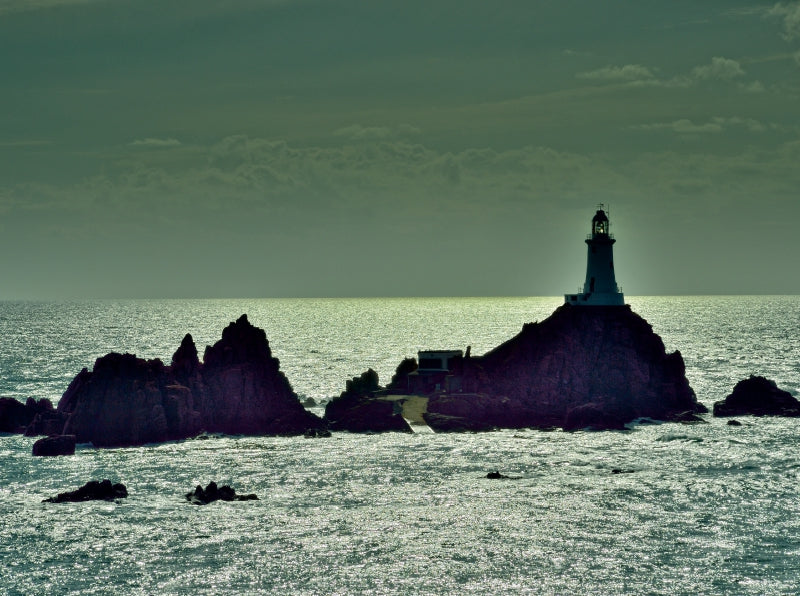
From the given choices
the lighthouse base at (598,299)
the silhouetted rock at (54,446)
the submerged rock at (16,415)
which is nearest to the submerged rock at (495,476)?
the silhouetted rock at (54,446)

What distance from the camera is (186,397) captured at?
109750mm

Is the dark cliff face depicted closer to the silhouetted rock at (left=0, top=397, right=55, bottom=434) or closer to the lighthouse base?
the lighthouse base

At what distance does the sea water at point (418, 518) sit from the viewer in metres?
59.6

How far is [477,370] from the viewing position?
415 feet

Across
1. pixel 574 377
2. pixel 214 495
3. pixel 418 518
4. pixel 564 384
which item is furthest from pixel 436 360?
pixel 418 518

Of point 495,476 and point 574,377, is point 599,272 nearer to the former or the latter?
point 574,377

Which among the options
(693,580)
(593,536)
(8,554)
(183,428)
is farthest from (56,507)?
(693,580)

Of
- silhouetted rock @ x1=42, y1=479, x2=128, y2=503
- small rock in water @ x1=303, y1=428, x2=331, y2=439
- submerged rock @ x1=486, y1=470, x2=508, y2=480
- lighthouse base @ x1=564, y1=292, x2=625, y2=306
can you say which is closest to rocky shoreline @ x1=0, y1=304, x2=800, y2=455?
small rock in water @ x1=303, y1=428, x2=331, y2=439

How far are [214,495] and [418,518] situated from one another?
16.5 m

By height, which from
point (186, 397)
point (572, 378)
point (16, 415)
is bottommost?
point (16, 415)

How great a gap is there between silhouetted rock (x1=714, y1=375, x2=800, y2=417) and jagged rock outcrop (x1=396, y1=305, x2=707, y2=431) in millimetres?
3770

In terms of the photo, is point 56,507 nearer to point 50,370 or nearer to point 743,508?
point 743,508

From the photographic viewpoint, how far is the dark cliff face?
11819cm

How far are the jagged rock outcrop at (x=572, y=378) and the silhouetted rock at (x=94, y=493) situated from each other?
4471cm
